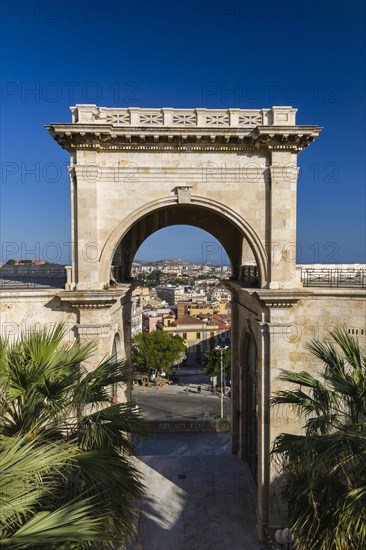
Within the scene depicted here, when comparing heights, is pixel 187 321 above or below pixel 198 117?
below

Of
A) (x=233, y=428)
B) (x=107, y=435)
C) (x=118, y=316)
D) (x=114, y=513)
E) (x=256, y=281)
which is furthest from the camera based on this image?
(x=233, y=428)

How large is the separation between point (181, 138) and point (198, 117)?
2.83 feet

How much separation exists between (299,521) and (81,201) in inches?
371

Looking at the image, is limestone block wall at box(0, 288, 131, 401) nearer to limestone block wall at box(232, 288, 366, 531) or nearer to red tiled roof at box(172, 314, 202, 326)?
limestone block wall at box(232, 288, 366, 531)

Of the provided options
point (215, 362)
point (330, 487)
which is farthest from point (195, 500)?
point (215, 362)

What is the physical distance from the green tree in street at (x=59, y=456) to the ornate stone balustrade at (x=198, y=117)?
7.16 meters

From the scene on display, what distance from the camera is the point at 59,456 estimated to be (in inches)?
186

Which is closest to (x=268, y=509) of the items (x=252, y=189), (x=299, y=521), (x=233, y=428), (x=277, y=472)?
(x=277, y=472)

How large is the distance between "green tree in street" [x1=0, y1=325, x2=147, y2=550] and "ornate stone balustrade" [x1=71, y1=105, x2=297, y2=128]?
7.16 meters

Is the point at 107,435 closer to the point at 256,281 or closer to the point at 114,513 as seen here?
the point at 114,513

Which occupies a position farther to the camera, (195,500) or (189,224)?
(189,224)

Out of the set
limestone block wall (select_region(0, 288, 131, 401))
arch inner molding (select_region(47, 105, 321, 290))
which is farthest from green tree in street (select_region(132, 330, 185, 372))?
arch inner molding (select_region(47, 105, 321, 290))

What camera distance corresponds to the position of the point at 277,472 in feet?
36.4

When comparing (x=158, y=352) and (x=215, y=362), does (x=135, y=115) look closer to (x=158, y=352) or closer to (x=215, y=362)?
(x=215, y=362)
